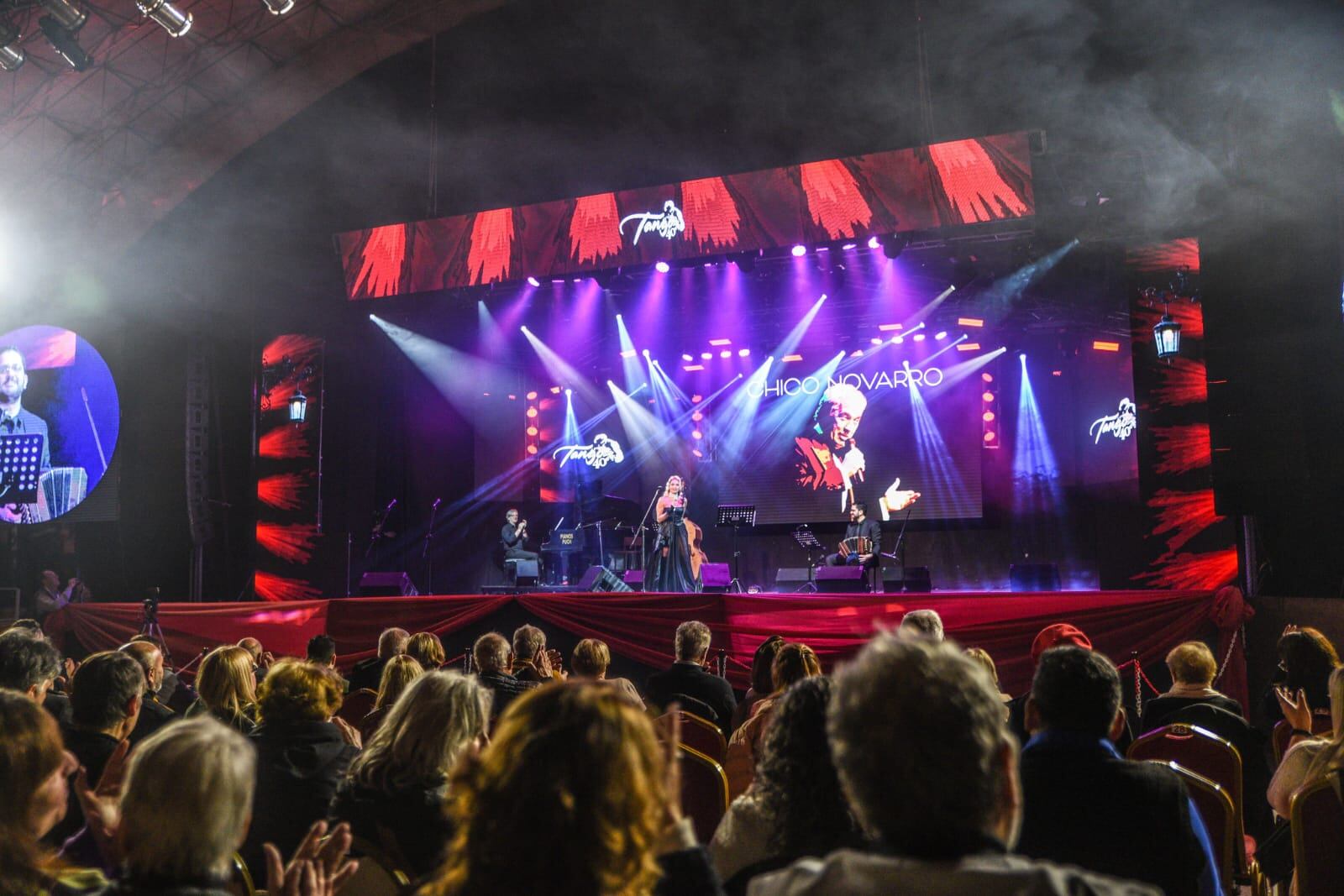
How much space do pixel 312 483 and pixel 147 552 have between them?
2.14 meters

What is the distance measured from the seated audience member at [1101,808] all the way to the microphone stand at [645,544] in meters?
9.73

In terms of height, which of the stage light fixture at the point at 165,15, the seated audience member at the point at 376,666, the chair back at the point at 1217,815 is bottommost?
the chair back at the point at 1217,815

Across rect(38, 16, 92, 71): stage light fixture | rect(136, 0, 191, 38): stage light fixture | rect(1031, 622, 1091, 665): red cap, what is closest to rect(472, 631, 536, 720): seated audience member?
rect(1031, 622, 1091, 665): red cap

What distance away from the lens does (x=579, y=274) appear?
38.7 feet

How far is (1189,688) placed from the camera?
3.89m

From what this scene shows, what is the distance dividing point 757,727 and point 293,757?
4.91 ft

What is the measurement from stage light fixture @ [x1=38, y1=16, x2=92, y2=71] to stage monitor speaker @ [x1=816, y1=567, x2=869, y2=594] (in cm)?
841

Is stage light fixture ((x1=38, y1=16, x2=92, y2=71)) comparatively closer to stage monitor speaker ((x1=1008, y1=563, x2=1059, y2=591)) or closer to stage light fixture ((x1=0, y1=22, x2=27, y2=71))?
stage light fixture ((x1=0, y1=22, x2=27, y2=71))

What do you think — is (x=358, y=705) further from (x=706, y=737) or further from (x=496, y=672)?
(x=706, y=737)

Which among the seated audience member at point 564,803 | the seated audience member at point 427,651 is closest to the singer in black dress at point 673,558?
the seated audience member at point 427,651

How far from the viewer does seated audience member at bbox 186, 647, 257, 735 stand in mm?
3648

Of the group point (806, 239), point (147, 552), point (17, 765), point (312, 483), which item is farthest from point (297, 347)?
point (17, 765)

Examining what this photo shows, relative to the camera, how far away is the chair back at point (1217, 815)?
8.85 feet

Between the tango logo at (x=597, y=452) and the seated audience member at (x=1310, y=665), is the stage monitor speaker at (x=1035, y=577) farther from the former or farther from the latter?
the tango logo at (x=597, y=452)
